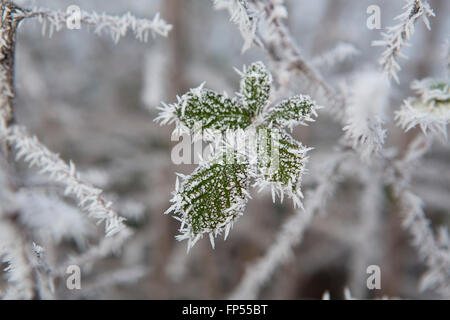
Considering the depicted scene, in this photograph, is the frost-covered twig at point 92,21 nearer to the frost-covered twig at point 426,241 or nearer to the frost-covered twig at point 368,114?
the frost-covered twig at point 368,114

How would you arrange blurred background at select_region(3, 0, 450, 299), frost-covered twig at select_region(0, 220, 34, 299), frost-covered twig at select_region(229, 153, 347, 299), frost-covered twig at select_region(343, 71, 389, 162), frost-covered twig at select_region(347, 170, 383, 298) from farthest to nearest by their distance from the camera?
blurred background at select_region(3, 0, 450, 299)
frost-covered twig at select_region(347, 170, 383, 298)
frost-covered twig at select_region(229, 153, 347, 299)
frost-covered twig at select_region(343, 71, 389, 162)
frost-covered twig at select_region(0, 220, 34, 299)

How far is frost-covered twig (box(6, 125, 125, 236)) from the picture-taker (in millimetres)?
432

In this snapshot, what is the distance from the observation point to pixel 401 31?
1.46 ft

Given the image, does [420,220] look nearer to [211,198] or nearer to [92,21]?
[211,198]

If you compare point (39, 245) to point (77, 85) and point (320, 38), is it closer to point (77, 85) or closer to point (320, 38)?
point (320, 38)

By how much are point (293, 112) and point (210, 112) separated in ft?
0.33

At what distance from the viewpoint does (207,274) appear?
1294mm

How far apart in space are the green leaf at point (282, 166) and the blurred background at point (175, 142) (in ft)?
2.09

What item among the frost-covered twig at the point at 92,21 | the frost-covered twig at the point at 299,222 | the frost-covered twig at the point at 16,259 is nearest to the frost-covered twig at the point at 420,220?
the frost-covered twig at the point at 299,222

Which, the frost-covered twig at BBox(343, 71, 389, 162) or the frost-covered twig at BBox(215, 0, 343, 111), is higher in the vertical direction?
the frost-covered twig at BBox(215, 0, 343, 111)

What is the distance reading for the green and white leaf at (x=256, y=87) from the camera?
424 millimetres

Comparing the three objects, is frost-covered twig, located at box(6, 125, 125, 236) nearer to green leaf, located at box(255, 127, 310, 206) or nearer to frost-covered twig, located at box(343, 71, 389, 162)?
green leaf, located at box(255, 127, 310, 206)

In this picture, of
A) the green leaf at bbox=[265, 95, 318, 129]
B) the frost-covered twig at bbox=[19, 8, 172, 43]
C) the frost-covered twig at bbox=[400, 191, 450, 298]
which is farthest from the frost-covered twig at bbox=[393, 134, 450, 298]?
the frost-covered twig at bbox=[19, 8, 172, 43]

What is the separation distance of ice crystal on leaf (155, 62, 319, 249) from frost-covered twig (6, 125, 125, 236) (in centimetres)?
9
